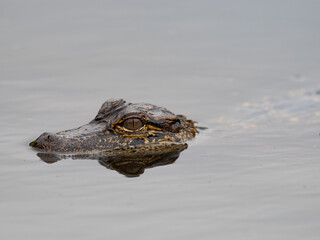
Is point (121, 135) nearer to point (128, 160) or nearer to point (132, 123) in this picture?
point (132, 123)

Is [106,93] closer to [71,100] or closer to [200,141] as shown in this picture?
[71,100]

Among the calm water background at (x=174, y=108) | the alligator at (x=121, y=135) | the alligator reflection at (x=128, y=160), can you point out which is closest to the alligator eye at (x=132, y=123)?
the alligator at (x=121, y=135)

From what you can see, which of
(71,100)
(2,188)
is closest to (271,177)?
(2,188)

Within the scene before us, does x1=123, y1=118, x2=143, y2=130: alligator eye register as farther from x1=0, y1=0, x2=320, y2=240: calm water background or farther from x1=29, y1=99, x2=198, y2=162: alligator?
x1=0, y1=0, x2=320, y2=240: calm water background

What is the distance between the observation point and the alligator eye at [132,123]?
35.9 feet

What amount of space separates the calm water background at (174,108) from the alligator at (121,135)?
0.37 m

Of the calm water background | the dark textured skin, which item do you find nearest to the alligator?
the dark textured skin

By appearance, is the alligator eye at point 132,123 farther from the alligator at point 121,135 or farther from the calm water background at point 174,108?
the calm water background at point 174,108

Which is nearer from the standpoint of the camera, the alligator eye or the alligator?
the alligator

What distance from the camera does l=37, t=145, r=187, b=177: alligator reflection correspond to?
1015 cm

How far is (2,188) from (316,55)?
1047cm

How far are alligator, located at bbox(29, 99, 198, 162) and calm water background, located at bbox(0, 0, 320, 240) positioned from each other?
37cm

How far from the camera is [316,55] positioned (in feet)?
58.2

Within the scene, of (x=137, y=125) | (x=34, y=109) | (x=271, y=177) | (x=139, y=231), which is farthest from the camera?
(x=34, y=109)
